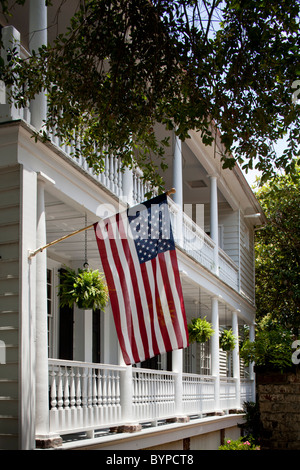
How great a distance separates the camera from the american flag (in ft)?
27.5

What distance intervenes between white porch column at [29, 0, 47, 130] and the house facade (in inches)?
0.7

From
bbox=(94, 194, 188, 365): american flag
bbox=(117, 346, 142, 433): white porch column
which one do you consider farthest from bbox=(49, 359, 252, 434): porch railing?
bbox=(94, 194, 188, 365): american flag

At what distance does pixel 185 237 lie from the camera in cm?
1573

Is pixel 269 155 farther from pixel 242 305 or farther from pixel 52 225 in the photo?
pixel 242 305

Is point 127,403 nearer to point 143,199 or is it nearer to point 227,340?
point 143,199

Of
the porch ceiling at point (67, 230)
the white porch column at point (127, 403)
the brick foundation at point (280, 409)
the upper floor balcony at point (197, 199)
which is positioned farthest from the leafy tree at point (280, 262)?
the white porch column at point (127, 403)

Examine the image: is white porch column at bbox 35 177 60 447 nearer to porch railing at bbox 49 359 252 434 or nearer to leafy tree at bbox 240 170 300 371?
porch railing at bbox 49 359 252 434

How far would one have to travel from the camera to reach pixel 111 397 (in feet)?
38.2

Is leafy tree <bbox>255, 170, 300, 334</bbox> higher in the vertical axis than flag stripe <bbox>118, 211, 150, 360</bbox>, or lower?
higher

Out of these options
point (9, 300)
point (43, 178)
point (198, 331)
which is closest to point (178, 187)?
point (198, 331)

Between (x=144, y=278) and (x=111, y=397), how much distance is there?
11.7ft

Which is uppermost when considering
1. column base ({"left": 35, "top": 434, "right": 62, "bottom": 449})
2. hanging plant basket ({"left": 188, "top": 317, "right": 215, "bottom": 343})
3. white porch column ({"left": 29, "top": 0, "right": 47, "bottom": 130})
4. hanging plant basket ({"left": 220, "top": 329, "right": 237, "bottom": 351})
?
white porch column ({"left": 29, "top": 0, "right": 47, "bottom": 130})

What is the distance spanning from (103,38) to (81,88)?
621 millimetres

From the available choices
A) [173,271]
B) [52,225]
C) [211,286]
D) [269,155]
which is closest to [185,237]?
[211,286]
